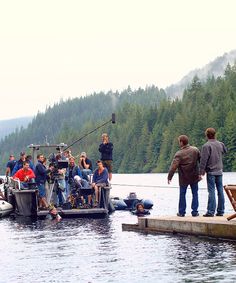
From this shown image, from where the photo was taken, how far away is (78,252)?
1925cm

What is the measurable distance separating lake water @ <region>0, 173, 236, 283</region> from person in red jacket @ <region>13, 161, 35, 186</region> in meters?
6.18

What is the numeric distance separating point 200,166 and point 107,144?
1009cm

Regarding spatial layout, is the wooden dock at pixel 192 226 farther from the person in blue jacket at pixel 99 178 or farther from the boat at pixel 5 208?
the boat at pixel 5 208

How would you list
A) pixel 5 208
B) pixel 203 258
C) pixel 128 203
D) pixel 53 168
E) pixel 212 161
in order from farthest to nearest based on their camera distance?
pixel 128 203, pixel 5 208, pixel 53 168, pixel 212 161, pixel 203 258

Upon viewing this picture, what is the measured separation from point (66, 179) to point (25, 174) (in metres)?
1.48

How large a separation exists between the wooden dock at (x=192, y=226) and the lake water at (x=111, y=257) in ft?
0.66

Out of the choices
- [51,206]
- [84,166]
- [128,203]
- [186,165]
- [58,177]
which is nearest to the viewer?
[186,165]

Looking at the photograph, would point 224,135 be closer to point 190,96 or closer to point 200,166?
point 190,96

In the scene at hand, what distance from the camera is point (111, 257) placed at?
18.1m

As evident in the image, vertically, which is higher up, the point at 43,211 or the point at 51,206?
the point at 51,206

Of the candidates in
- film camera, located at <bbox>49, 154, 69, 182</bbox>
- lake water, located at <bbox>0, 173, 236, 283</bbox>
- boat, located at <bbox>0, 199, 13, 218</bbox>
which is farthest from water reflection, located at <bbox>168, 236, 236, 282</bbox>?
boat, located at <bbox>0, 199, 13, 218</bbox>

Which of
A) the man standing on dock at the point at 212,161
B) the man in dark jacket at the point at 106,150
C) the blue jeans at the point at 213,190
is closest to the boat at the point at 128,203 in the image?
the man in dark jacket at the point at 106,150

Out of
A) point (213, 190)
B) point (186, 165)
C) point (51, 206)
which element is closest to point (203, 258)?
point (213, 190)

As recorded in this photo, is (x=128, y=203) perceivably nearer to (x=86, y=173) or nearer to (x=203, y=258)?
(x=86, y=173)
